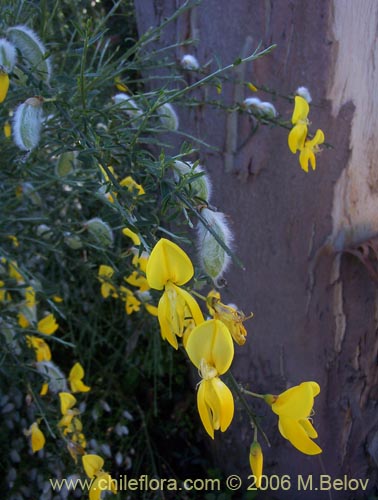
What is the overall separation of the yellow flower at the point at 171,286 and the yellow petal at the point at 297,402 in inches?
4.9

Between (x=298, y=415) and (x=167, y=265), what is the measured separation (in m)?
0.18

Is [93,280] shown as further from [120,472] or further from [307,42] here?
[307,42]

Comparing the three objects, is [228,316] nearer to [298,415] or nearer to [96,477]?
[298,415]

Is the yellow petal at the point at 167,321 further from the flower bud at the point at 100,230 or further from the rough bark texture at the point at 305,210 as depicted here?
the rough bark texture at the point at 305,210

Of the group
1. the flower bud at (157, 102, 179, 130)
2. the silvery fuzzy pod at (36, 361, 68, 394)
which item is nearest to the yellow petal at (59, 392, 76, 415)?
the silvery fuzzy pod at (36, 361, 68, 394)

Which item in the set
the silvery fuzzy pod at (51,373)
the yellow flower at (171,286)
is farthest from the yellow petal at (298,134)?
the silvery fuzzy pod at (51,373)

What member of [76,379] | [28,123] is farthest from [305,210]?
[28,123]

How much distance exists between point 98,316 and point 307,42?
2.65 feet

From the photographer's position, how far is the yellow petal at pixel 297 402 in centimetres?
49

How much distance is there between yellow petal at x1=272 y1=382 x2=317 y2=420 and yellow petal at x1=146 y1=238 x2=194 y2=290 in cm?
15

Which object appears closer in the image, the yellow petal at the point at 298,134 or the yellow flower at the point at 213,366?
the yellow flower at the point at 213,366

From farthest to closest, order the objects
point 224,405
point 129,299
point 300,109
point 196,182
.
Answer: point 129,299
point 300,109
point 196,182
point 224,405

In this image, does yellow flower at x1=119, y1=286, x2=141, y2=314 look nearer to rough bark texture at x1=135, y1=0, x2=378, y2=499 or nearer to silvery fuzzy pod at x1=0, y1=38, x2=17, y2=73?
rough bark texture at x1=135, y1=0, x2=378, y2=499

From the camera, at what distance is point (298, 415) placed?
1.63 ft
